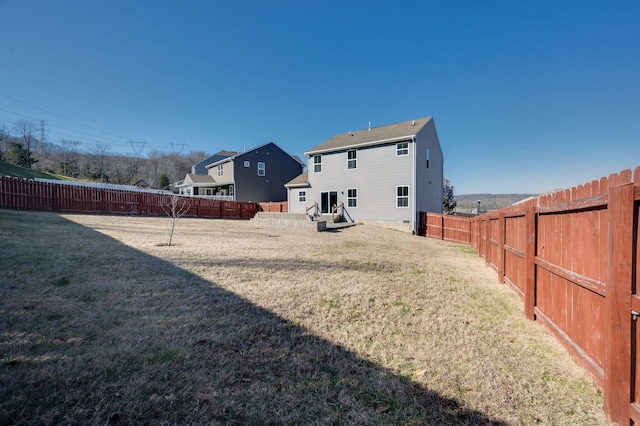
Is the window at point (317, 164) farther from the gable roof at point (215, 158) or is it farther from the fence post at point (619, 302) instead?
the gable roof at point (215, 158)

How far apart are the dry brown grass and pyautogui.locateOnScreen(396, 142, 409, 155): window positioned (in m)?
13.4

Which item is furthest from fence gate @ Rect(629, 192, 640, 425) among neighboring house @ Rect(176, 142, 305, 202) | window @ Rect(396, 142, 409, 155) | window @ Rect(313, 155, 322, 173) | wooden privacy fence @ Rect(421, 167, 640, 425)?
neighboring house @ Rect(176, 142, 305, 202)

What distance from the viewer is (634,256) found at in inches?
76.3

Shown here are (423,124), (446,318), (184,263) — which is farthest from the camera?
(423,124)

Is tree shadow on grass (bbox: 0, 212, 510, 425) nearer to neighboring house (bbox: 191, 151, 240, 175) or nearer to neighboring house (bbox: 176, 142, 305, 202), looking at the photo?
neighboring house (bbox: 176, 142, 305, 202)

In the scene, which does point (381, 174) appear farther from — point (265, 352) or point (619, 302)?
point (619, 302)

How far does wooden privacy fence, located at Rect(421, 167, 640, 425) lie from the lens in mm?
1953

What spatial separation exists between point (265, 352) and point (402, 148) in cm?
1709

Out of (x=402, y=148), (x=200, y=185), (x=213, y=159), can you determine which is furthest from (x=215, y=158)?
(x=402, y=148)

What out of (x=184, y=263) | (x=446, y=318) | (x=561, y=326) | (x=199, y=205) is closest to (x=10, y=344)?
(x=184, y=263)

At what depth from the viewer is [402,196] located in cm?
1795

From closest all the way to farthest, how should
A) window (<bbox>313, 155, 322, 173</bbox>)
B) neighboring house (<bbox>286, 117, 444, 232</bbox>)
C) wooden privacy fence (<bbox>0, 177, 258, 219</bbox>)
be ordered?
wooden privacy fence (<bbox>0, 177, 258, 219</bbox>), neighboring house (<bbox>286, 117, 444, 232</bbox>), window (<bbox>313, 155, 322, 173</bbox>)

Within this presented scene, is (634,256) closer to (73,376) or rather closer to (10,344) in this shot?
(73,376)

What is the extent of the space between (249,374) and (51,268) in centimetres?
493
